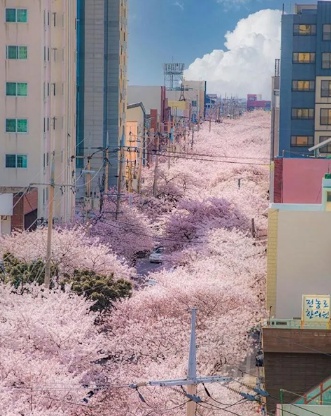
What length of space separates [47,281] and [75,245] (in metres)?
9.60

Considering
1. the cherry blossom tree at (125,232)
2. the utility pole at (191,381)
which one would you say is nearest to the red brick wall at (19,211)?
the cherry blossom tree at (125,232)

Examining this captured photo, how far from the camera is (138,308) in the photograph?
107 ft

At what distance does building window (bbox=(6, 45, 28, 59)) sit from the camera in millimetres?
57469

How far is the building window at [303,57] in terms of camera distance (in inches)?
3211

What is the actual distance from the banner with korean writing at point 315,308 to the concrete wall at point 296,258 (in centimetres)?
404

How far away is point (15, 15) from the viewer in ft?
189

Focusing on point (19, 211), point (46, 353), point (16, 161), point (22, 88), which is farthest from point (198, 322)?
point (22, 88)

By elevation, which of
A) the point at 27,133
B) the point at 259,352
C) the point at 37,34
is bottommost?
the point at 259,352

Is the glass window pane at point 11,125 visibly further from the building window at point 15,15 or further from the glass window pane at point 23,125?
the building window at point 15,15

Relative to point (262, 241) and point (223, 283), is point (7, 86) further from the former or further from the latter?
point (223, 283)

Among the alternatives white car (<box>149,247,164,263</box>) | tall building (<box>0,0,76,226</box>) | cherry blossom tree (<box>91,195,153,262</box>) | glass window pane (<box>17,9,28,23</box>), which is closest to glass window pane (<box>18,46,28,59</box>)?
tall building (<box>0,0,76,226</box>)

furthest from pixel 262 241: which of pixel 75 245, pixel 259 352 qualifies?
pixel 259 352

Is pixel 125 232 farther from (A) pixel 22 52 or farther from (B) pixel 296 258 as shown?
(B) pixel 296 258

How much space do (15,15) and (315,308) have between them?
3437 cm
